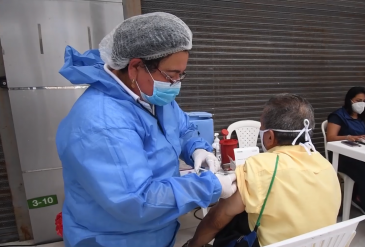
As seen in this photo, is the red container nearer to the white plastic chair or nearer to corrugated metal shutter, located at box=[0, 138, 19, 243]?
the white plastic chair

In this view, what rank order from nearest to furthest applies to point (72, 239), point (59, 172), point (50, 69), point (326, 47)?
point (72, 239), point (50, 69), point (59, 172), point (326, 47)

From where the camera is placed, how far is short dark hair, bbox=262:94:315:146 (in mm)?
974

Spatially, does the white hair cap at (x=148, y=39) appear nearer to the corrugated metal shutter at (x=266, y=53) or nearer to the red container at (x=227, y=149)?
the red container at (x=227, y=149)

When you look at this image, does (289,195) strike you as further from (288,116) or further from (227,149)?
(227,149)

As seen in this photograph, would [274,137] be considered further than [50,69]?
No

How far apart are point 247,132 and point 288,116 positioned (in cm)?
169

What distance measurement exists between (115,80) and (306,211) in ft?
2.89

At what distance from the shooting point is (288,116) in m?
0.98

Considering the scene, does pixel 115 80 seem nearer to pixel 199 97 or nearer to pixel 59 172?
pixel 59 172

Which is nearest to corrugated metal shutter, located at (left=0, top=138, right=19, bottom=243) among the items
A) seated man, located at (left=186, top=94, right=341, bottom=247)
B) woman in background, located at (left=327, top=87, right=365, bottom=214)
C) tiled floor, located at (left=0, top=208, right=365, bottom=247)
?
tiled floor, located at (left=0, top=208, right=365, bottom=247)

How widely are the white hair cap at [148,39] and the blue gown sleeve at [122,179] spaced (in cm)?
30

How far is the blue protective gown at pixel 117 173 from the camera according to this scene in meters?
0.67

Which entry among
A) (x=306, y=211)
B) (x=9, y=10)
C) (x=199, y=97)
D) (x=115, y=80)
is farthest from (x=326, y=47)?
(x=9, y=10)

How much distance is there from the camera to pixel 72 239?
83 cm
